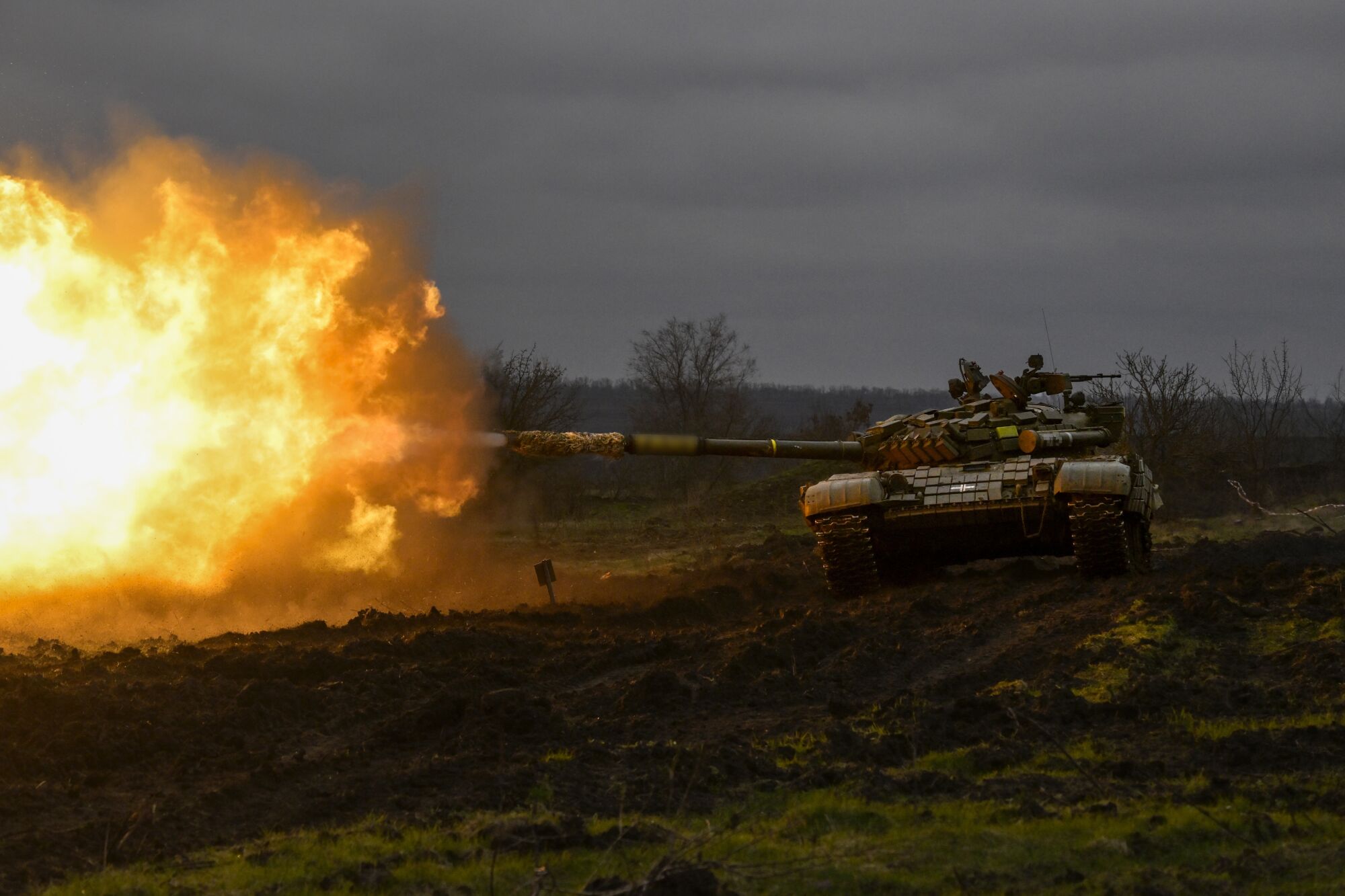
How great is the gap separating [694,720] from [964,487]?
818cm

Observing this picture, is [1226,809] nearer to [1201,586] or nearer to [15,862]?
[15,862]

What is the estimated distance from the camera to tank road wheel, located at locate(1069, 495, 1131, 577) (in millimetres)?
18906

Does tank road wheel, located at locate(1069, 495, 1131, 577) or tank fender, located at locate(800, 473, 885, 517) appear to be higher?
tank fender, located at locate(800, 473, 885, 517)

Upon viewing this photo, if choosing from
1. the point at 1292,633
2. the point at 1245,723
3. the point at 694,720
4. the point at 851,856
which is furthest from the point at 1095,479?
the point at 851,856

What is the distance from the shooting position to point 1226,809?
31.0ft

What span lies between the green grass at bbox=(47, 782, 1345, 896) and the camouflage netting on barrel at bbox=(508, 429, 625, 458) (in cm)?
1009

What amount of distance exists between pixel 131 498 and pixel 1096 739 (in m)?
13.1

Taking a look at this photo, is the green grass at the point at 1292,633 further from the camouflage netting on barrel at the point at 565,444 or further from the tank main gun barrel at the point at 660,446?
the camouflage netting on barrel at the point at 565,444

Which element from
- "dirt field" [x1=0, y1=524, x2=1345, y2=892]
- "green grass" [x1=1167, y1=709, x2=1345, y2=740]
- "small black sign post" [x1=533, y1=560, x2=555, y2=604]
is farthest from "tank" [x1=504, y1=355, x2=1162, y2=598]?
"green grass" [x1=1167, y1=709, x2=1345, y2=740]

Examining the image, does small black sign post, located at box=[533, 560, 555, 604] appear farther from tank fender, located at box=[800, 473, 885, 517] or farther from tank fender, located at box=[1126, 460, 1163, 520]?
tank fender, located at box=[1126, 460, 1163, 520]

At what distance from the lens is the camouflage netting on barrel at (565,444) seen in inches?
768

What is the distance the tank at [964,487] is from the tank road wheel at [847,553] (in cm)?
2

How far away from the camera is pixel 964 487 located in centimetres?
1984

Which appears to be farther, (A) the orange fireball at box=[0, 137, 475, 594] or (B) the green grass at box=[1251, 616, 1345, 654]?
(A) the orange fireball at box=[0, 137, 475, 594]
